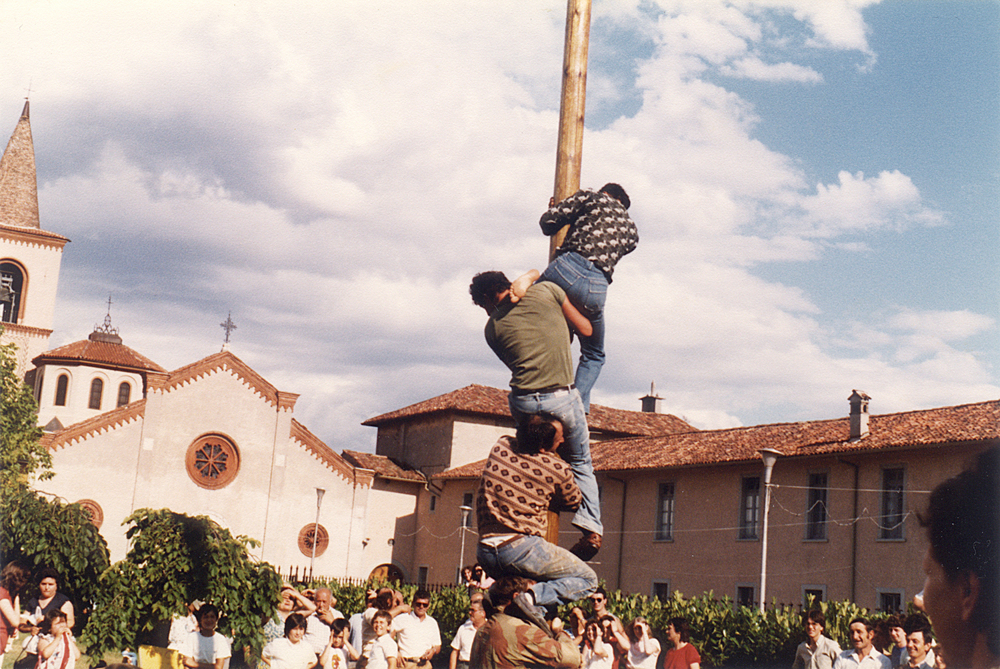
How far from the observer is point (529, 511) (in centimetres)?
470

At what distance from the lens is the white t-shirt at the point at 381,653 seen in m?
11.2

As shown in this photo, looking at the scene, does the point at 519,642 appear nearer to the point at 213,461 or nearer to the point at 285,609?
the point at 285,609

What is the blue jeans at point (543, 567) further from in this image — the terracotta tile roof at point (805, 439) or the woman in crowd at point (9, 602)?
the terracotta tile roof at point (805, 439)

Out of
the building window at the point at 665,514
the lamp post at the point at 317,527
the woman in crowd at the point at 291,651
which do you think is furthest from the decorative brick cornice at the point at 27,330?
the woman in crowd at the point at 291,651

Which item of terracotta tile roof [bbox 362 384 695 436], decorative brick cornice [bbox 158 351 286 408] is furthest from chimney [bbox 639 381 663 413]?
decorative brick cornice [bbox 158 351 286 408]

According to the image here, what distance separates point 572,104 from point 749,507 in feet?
95.8

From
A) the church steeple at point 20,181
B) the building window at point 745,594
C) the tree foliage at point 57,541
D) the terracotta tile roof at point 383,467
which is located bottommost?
the building window at point 745,594

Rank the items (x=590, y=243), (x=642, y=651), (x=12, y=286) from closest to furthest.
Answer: (x=590, y=243)
(x=642, y=651)
(x=12, y=286)

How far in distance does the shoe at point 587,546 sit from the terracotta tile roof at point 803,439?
69.2 ft

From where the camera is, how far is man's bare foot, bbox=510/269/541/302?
481 centimetres

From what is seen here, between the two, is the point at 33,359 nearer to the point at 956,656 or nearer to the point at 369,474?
the point at 369,474

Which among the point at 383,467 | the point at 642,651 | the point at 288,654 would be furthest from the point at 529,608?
the point at 383,467

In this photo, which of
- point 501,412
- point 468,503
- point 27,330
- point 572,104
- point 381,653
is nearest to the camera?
point 572,104

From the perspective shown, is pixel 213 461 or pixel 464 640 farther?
pixel 213 461
